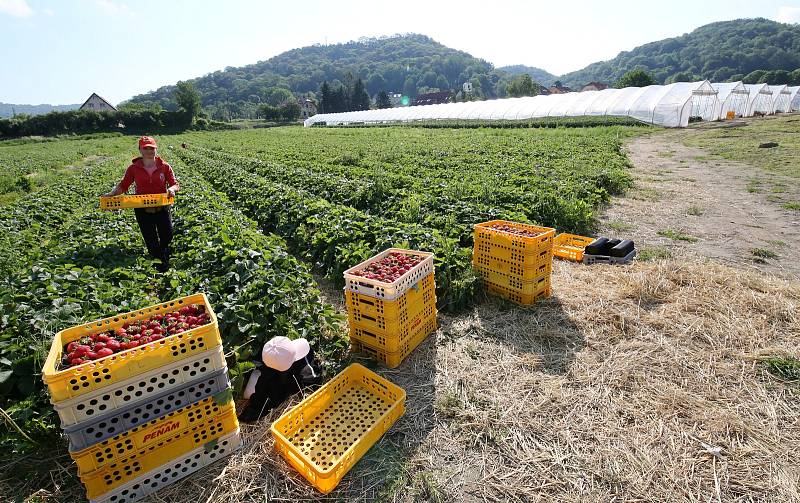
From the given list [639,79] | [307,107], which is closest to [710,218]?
[639,79]

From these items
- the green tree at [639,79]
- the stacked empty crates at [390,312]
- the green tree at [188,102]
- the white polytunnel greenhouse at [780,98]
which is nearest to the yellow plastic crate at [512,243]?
the stacked empty crates at [390,312]

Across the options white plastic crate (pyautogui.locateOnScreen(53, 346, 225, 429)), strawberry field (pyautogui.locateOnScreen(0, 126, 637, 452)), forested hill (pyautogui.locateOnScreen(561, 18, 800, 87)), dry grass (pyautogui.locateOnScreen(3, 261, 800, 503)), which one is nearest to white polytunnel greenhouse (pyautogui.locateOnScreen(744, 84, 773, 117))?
strawberry field (pyautogui.locateOnScreen(0, 126, 637, 452))

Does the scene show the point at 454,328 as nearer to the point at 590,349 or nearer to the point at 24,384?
the point at 590,349

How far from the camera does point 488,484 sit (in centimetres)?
288

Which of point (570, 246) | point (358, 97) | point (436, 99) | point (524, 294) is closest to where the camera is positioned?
point (524, 294)

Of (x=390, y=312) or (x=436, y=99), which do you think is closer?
(x=390, y=312)

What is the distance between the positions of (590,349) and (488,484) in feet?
6.95

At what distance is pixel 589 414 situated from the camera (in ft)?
11.2

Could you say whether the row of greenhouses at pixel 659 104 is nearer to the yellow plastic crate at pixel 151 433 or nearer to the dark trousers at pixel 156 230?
the dark trousers at pixel 156 230

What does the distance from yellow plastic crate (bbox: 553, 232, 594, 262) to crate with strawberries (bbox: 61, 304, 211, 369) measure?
223 inches

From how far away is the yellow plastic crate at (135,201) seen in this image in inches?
229

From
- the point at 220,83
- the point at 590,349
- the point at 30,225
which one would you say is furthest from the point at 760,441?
the point at 220,83

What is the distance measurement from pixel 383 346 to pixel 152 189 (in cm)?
482

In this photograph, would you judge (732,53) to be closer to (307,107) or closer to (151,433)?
(307,107)
